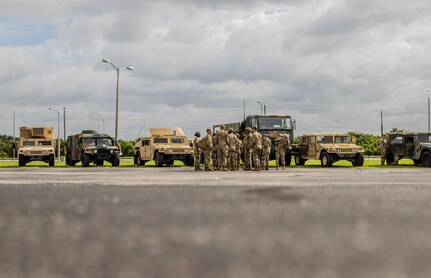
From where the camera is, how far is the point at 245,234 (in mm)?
6668

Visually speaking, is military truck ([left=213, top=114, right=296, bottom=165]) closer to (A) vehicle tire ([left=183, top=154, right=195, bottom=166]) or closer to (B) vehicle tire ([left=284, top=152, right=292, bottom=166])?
(B) vehicle tire ([left=284, top=152, right=292, bottom=166])

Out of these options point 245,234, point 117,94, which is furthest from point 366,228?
point 117,94

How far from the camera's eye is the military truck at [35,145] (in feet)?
133

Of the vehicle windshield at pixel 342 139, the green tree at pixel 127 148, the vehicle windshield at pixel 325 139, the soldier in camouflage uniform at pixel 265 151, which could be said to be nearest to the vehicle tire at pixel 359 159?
the vehicle windshield at pixel 342 139

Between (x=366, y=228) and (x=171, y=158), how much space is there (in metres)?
29.6

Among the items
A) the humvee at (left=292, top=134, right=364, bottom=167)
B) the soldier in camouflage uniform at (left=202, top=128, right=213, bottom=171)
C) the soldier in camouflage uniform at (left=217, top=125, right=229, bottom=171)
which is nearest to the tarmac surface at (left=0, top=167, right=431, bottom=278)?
the soldier in camouflage uniform at (left=217, top=125, right=229, bottom=171)

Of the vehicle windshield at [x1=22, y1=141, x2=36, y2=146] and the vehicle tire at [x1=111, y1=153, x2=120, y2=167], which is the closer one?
the vehicle tire at [x1=111, y1=153, x2=120, y2=167]

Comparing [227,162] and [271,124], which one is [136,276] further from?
[271,124]

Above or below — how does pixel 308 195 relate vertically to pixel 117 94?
below

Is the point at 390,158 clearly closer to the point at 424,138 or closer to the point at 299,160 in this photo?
the point at 424,138

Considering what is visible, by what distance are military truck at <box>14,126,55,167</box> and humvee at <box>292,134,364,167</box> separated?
45.1ft

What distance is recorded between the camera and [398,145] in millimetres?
37000

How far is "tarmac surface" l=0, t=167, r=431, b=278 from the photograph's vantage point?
16.2 ft

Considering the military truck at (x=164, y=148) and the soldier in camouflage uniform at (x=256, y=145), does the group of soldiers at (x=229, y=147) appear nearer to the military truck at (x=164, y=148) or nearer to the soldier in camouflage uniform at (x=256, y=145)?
the soldier in camouflage uniform at (x=256, y=145)
